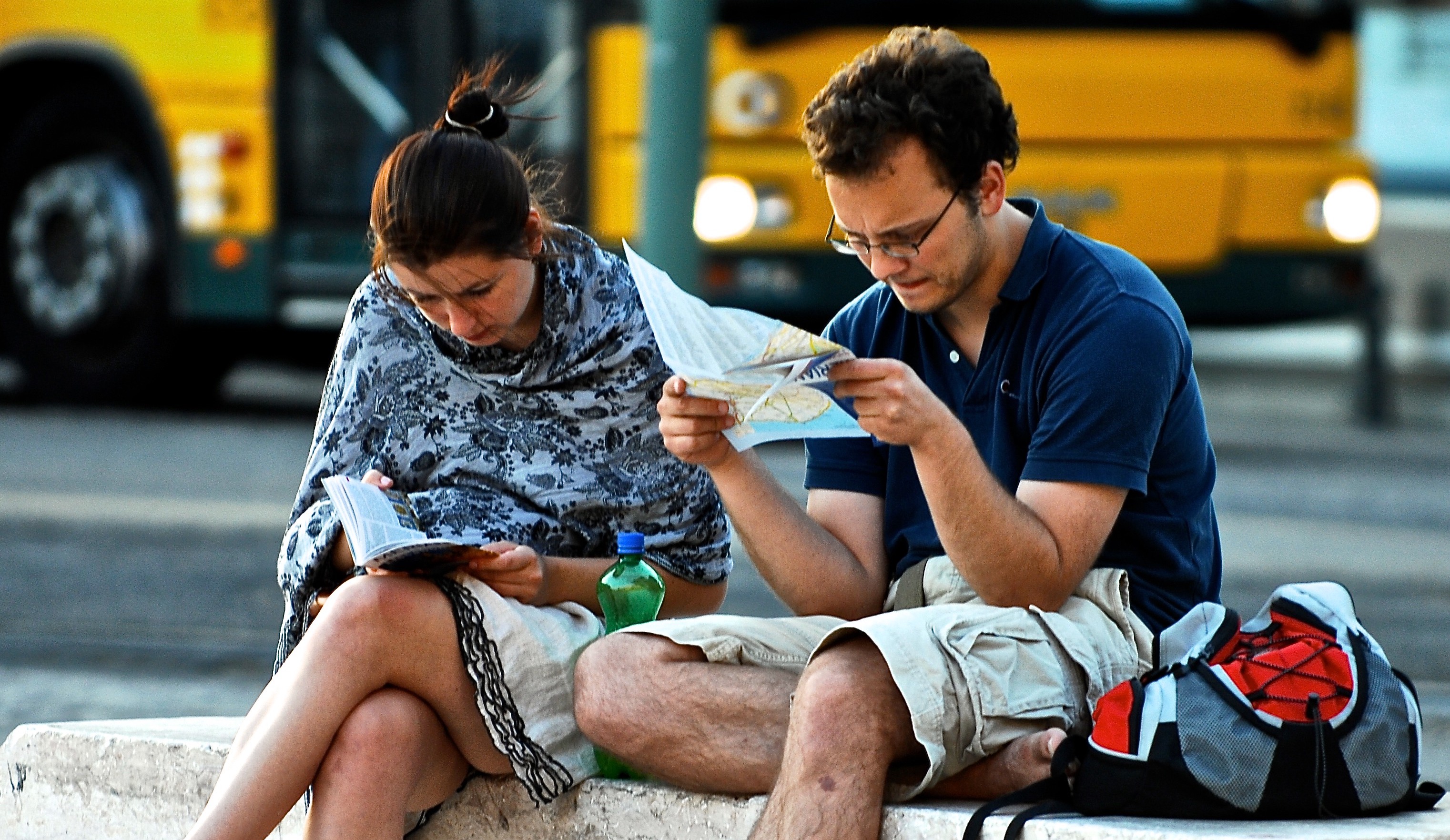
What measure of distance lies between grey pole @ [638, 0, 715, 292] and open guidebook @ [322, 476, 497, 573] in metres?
2.88

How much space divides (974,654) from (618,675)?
Result: 508 mm

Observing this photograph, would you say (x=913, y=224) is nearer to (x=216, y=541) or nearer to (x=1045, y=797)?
(x=1045, y=797)

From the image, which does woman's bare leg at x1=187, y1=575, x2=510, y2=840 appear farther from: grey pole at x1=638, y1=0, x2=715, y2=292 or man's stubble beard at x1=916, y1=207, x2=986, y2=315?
grey pole at x1=638, y1=0, x2=715, y2=292

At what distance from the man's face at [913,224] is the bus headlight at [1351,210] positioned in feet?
20.0

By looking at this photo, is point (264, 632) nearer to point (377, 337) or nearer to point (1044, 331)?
point (377, 337)

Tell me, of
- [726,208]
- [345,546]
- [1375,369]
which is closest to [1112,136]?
[726,208]

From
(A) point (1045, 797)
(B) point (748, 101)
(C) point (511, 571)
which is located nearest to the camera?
(A) point (1045, 797)

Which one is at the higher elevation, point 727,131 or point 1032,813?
point 727,131

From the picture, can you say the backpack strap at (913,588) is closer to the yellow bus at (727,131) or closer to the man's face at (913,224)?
the man's face at (913,224)

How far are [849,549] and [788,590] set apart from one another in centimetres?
12

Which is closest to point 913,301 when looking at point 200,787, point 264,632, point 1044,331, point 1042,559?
point 1044,331

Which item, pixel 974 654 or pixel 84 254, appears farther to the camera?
pixel 84 254

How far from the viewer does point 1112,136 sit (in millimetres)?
8711

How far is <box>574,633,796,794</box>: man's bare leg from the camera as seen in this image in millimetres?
3008
